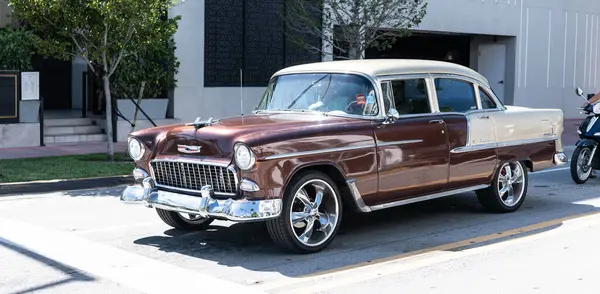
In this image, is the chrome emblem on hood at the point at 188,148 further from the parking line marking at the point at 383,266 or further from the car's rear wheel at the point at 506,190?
the car's rear wheel at the point at 506,190

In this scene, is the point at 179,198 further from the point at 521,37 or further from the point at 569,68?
the point at 569,68

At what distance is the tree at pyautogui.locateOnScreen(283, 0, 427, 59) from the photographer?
55.7 feet

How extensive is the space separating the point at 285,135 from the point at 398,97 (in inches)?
65.1

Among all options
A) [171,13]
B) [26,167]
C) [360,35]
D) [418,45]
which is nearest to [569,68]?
[418,45]

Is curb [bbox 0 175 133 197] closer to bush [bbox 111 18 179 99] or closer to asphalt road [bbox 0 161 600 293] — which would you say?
asphalt road [bbox 0 161 600 293]

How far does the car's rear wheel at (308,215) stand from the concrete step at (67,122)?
37.0ft

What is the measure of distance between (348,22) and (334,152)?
421 inches

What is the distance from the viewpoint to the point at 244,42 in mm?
18828

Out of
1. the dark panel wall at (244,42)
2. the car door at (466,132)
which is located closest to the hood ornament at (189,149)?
the car door at (466,132)

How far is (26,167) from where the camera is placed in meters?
12.7

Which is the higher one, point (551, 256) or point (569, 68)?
point (569, 68)

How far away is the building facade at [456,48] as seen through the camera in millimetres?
18422

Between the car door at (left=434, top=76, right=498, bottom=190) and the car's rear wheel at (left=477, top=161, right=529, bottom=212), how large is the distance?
0.20 meters

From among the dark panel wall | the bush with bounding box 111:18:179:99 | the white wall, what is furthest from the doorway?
the bush with bounding box 111:18:179:99
